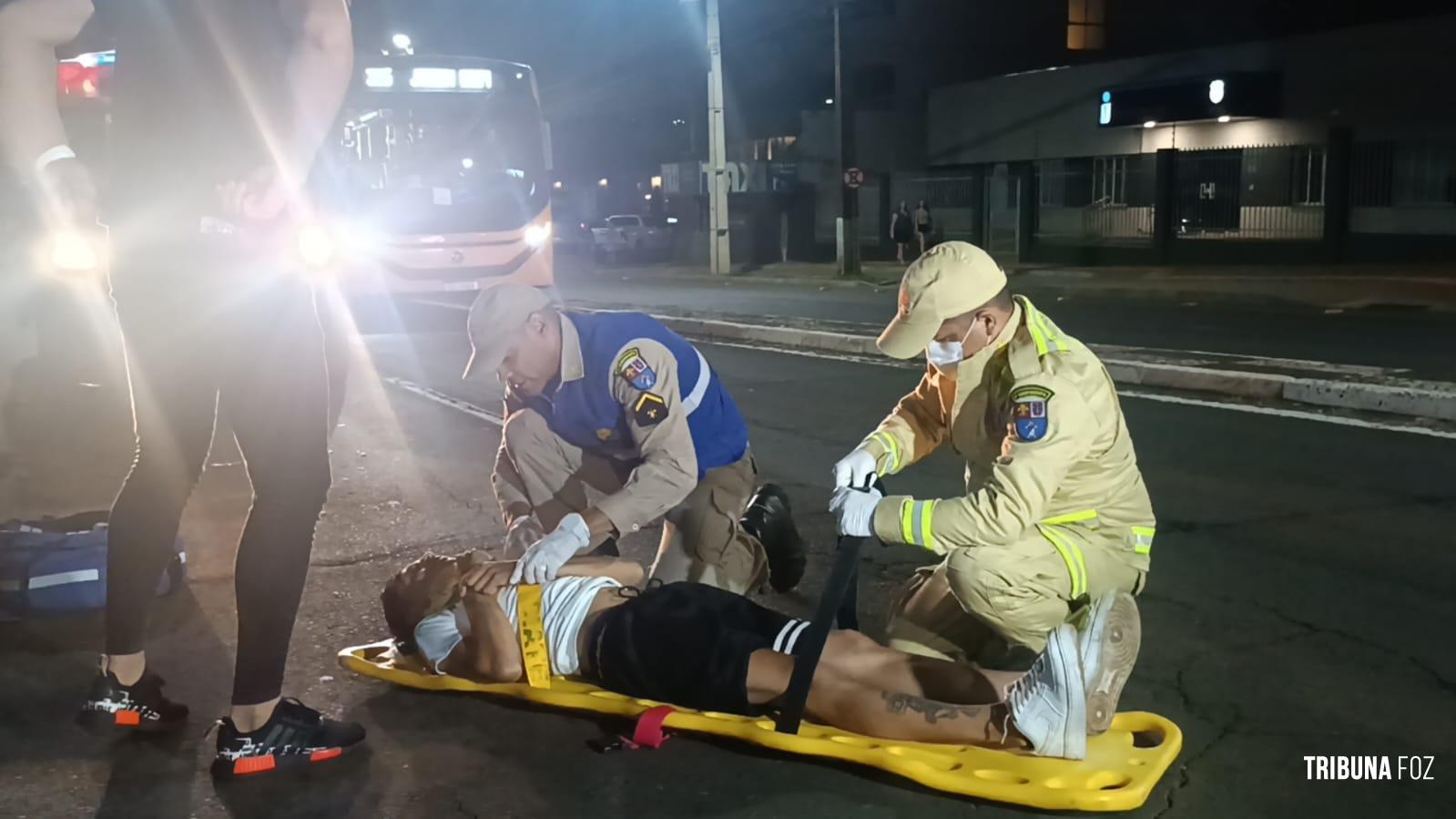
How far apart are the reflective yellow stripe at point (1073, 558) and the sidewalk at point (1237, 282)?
14.4 meters

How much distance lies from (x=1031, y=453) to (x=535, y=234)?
1340 centimetres

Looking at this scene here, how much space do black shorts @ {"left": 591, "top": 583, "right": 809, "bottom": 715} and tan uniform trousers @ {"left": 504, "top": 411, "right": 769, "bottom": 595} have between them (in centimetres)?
83

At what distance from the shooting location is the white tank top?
12.2 ft

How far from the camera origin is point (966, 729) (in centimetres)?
321

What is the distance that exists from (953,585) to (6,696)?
274 centimetres

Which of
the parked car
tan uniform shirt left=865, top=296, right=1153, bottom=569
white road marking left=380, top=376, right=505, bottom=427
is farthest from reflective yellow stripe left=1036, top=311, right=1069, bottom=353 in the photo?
the parked car

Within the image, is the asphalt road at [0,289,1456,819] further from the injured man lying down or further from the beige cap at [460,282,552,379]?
the beige cap at [460,282,552,379]

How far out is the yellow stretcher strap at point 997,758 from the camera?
2980 mm

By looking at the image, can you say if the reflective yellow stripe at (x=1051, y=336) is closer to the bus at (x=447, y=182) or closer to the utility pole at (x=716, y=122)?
the bus at (x=447, y=182)

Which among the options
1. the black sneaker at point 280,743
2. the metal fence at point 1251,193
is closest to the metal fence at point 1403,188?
the metal fence at point 1251,193

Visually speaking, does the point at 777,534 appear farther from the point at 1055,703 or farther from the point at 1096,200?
the point at 1096,200

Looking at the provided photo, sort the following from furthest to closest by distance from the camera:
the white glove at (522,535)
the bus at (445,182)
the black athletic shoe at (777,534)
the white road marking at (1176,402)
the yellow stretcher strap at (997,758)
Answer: the bus at (445,182)
the white road marking at (1176,402)
the black athletic shoe at (777,534)
the white glove at (522,535)
the yellow stretcher strap at (997,758)

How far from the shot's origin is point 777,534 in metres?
4.71

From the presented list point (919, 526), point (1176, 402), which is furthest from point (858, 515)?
point (1176, 402)
